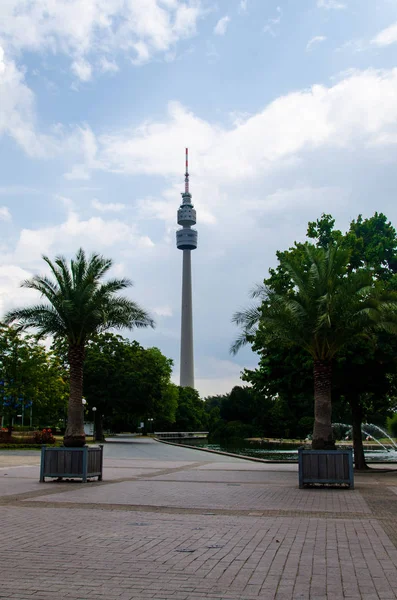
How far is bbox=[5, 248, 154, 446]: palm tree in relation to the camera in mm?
18703

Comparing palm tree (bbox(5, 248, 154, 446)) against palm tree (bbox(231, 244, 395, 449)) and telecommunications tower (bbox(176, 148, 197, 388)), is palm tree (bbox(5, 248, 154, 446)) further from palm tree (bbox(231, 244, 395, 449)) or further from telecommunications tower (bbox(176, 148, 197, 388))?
telecommunications tower (bbox(176, 148, 197, 388))

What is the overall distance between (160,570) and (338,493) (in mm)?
9238

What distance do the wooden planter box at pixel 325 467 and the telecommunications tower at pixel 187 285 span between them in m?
118

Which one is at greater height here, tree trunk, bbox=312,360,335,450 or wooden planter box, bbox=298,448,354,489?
tree trunk, bbox=312,360,335,450

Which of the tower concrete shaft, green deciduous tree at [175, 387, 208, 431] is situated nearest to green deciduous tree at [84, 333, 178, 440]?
green deciduous tree at [175, 387, 208, 431]

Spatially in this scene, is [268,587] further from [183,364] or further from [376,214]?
[183,364]

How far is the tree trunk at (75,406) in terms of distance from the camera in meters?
17.6

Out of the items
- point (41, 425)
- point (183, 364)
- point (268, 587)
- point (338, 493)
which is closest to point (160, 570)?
point (268, 587)

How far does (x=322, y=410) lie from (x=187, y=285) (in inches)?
4685

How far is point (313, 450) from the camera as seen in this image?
52.4ft

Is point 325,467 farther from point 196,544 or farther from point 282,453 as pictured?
point 282,453

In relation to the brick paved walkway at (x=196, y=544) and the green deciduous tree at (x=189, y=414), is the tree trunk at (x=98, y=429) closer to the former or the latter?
the green deciduous tree at (x=189, y=414)

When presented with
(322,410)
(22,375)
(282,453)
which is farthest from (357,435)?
(22,375)

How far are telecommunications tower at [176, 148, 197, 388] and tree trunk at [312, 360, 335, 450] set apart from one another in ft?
382
